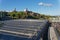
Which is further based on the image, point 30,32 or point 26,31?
point 26,31

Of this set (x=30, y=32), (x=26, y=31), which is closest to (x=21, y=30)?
(x=26, y=31)

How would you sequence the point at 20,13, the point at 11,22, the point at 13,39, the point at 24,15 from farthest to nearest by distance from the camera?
the point at 11,22
the point at 24,15
the point at 20,13
the point at 13,39

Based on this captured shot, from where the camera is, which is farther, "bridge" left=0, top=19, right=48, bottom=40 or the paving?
the paving

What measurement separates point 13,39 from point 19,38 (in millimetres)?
102

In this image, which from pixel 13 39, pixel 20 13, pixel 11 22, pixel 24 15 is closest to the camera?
pixel 13 39

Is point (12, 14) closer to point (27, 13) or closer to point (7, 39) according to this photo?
point (27, 13)

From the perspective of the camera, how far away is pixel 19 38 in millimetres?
2180

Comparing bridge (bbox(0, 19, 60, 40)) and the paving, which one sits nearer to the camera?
bridge (bbox(0, 19, 60, 40))

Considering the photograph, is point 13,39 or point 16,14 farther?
point 16,14

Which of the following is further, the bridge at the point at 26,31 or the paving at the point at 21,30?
the paving at the point at 21,30

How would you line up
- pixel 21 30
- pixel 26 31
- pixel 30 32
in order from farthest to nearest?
1. pixel 21 30
2. pixel 26 31
3. pixel 30 32

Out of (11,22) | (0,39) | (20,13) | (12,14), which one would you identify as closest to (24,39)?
(0,39)

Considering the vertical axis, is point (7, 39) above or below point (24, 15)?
below

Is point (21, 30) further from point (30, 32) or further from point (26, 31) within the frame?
point (30, 32)
